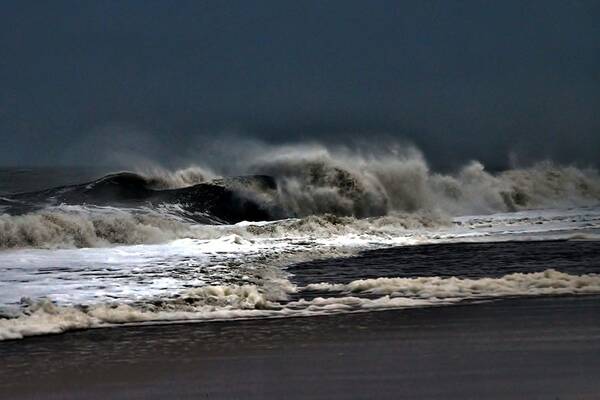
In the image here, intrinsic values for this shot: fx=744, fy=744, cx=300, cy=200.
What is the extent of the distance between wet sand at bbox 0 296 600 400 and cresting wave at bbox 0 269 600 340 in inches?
14.7

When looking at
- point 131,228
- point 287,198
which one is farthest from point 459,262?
point 287,198

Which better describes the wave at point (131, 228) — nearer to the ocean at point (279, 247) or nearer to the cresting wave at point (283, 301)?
the ocean at point (279, 247)

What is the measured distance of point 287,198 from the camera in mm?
28906

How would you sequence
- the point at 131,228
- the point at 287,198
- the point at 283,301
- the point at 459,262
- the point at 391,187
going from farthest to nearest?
the point at 391,187
the point at 287,198
the point at 131,228
the point at 459,262
the point at 283,301

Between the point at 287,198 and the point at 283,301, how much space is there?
68.6 feet

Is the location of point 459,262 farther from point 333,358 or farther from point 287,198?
point 287,198

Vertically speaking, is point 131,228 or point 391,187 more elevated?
point 391,187

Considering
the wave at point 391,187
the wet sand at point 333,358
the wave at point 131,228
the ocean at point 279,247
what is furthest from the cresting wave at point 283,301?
the wave at point 391,187

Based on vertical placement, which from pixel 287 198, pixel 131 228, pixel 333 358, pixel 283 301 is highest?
pixel 287 198

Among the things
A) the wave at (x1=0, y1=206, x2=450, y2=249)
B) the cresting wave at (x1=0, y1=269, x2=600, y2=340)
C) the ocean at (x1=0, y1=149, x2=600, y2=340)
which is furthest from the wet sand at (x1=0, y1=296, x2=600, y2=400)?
the wave at (x1=0, y1=206, x2=450, y2=249)

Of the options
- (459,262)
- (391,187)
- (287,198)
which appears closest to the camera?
(459,262)

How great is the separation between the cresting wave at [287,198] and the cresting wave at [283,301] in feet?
28.5

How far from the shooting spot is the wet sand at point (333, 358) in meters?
4.24

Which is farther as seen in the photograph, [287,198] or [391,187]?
[391,187]
